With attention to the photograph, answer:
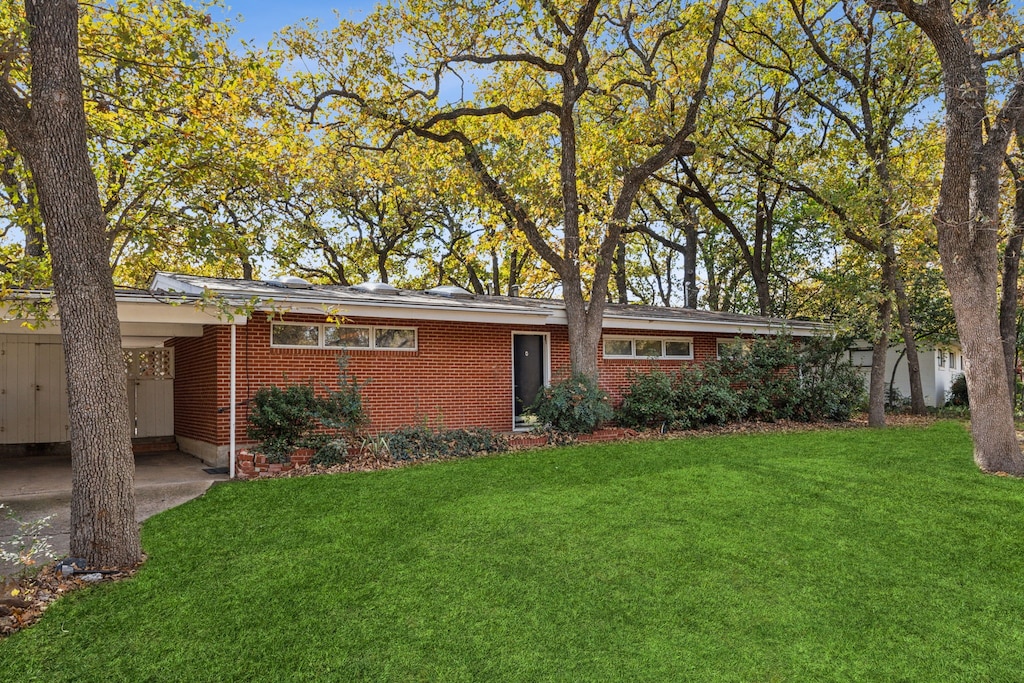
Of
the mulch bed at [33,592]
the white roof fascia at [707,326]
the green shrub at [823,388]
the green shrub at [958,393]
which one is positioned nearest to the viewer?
the mulch bed at [33,592]

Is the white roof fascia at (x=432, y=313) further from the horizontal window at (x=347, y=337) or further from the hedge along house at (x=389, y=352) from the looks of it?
the horizontal window at (x=347, y=337)

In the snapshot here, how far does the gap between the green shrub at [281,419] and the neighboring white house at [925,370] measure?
17.5 meters

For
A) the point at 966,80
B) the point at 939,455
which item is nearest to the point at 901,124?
the point at 966,80

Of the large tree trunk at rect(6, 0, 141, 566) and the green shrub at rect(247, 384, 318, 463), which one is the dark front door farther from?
the large tree trunk at rect(6, 0, 141, 566)

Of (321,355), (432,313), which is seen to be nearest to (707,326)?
(432,313)

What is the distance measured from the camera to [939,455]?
9422mm

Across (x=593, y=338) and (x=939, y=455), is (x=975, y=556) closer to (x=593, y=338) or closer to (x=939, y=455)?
(x=939, y=455)

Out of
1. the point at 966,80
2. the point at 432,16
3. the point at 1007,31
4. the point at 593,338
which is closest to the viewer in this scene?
the point at 966,80

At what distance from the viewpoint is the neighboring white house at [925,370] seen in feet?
66.5

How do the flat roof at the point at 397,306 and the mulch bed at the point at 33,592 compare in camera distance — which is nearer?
the mulch bed at the point at 33,592

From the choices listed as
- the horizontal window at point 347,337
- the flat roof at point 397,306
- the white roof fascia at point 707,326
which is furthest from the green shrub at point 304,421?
the white roof fascia at point 707,326

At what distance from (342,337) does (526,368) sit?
4.11 m

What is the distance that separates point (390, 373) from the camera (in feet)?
36.0

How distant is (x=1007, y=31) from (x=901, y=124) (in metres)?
5.29
